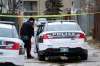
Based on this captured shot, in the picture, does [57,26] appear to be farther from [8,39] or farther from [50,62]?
[8,39]

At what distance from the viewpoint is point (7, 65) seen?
454 inches

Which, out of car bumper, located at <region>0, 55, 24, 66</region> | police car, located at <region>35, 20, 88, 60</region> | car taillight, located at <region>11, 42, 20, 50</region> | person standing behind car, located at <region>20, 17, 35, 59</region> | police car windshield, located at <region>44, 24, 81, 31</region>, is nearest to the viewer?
car bumper, located at <region>0, 55, 24, 66</region>

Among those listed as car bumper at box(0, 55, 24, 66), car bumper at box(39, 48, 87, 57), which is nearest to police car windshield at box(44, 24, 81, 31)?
car bumper at box(39, 48, 87, 57)

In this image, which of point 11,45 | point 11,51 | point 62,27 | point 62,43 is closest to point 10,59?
point 11,51

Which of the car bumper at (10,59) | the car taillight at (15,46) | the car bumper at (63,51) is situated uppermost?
the car taillight at (15,46)

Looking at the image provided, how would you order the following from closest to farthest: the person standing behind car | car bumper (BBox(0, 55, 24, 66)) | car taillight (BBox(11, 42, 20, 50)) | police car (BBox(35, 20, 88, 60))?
1. car bumper (BBox(0, 55, 24, 66))
2. car taillight (BBox(11, 42, 20, 50))
3. police car (BBox(35, 20, 88, 60))
4. the person standing behind car

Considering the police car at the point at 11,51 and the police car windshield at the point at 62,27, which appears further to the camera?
the police car windshield at the point at 62,27

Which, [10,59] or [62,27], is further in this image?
[62,27]

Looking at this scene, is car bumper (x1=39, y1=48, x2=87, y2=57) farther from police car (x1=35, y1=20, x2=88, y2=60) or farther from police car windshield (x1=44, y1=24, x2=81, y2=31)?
police car windshield (x1=44, y1=24, x2=81, y2=31)

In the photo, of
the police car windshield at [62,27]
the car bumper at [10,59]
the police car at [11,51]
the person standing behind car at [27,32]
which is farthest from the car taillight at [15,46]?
the person standing behind car at [27,32]

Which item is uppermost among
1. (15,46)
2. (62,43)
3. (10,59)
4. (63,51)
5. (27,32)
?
(15,46)

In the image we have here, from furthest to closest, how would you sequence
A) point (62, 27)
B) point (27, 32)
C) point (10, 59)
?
point (27, 32) < point (62, 27) < point (10, 59)

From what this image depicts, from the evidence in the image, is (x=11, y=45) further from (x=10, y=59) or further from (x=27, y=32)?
(x=27, y=32)

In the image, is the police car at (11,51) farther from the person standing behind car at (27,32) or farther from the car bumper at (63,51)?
the person standing behind car at (27,32)
